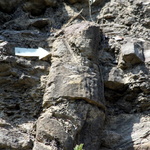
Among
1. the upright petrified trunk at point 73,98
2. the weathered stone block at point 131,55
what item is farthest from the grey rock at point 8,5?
Result: the weathered stone block at point 131,55

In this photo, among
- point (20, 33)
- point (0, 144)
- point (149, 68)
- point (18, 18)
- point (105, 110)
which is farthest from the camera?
point (18, 18)

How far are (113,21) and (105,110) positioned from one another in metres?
1.37

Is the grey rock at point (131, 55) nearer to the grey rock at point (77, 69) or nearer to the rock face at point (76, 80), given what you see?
the rock face at point (76, 80)

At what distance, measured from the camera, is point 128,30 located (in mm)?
4449

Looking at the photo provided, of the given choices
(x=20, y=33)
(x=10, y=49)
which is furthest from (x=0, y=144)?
(x=20, y=33)

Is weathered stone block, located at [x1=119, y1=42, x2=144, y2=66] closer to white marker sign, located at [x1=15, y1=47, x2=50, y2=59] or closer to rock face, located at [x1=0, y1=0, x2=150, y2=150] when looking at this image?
rock face, located at [x1=0, y1=0, x2=150, y2=150]

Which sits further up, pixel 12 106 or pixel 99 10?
pixel 99 10

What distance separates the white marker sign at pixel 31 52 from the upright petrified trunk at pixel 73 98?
10cm

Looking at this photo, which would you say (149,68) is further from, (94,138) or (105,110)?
(94,138)

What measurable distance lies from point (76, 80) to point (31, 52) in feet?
2.23

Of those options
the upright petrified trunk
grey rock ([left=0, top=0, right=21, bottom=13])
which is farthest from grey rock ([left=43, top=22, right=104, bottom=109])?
grey rock ([left=0, top=0, right=21, bottom=13])

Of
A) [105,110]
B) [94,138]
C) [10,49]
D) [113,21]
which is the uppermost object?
[113,21]

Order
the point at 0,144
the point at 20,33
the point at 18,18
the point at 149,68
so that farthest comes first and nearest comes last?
the point at 18,18 < the point at 20,33 < the point at 149,68 < the point at 0,144

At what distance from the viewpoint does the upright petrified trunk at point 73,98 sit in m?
3.26
